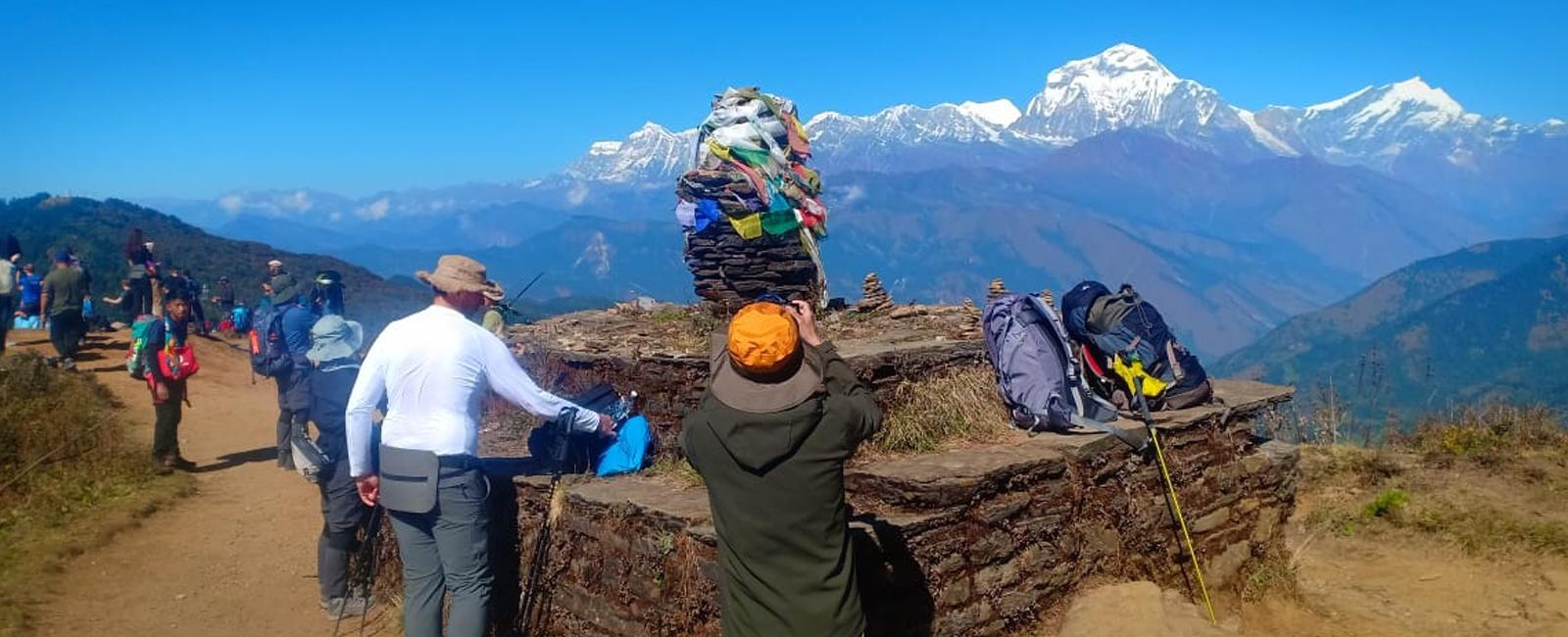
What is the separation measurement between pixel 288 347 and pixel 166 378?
2209 mm

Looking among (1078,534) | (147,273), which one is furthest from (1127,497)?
(147,273)

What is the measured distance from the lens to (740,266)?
882 cm

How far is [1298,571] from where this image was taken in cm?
734

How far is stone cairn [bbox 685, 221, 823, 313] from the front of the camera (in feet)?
28.9

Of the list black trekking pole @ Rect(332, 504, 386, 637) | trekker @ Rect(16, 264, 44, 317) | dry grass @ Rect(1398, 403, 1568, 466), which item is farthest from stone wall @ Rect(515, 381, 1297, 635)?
trekker @ Rect(16, 264, 44, 317)

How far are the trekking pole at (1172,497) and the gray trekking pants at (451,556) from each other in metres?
4.11

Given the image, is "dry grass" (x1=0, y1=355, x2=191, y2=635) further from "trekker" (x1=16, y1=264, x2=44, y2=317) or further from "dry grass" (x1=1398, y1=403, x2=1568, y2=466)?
"dry grass" (x1=1398, y1=403, x2=1568, y2=466)

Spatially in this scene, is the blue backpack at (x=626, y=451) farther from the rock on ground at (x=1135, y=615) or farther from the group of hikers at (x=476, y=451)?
the rock on ground at (x=1135, y=615)

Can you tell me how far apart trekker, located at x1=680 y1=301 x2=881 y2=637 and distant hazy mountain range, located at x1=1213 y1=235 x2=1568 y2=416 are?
75526mm

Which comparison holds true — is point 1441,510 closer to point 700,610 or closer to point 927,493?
point 927,493

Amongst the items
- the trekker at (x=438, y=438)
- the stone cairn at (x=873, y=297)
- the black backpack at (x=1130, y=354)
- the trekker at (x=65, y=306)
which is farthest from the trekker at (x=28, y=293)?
the black backpack at (x=1130, y=354)

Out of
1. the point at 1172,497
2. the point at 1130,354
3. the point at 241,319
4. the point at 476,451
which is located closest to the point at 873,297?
the point at 1130,354

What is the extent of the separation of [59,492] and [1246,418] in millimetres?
9702

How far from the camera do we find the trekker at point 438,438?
161 inches
